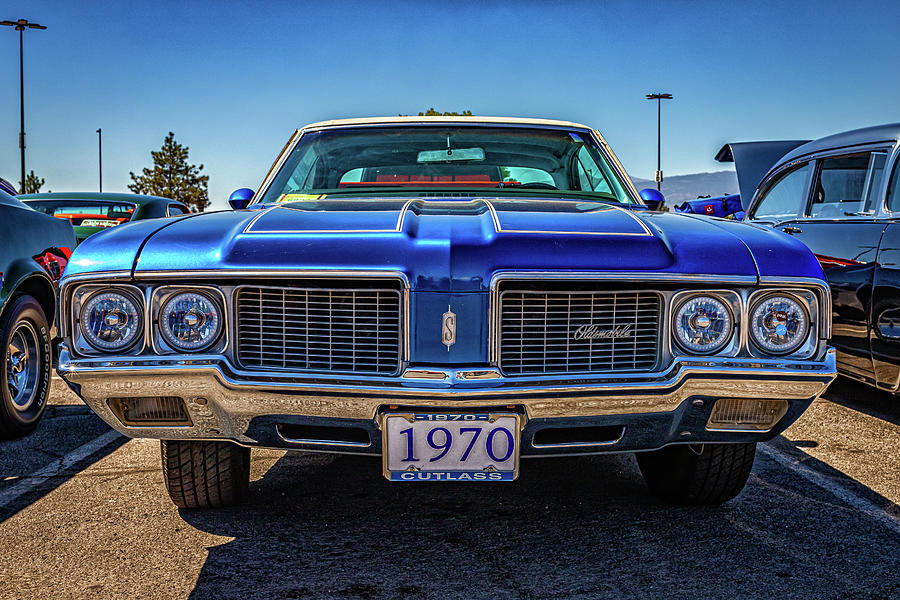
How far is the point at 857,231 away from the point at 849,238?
0.19 feet

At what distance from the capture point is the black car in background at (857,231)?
14.7 feet

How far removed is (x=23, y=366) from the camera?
15.4ft

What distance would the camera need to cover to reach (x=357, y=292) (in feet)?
8.32

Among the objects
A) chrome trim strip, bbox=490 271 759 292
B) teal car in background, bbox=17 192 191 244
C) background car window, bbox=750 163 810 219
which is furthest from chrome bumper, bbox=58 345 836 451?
teal car in background, bbox=17 192 191 244

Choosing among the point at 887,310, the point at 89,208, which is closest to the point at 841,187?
the point at 887,310

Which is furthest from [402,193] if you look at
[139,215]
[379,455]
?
[139,215]

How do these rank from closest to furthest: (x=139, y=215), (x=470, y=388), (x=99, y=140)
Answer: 1. (x=470, y=388)
2. (x=139, y=215)
3. (x=99, y=140)

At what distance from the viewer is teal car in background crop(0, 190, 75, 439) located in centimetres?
438

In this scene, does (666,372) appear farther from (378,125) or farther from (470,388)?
(378,125)

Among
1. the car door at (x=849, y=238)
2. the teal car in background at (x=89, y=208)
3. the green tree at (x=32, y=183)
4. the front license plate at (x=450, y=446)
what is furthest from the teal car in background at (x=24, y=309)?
the green tree at (x=32, y=183)

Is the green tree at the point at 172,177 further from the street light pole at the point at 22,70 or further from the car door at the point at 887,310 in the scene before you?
the car door at the point at 887,310

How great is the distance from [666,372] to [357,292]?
0.96 metres

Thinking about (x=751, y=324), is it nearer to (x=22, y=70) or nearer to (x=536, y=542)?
(x=536, y=542)

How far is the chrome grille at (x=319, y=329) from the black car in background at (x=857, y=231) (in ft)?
8.62
